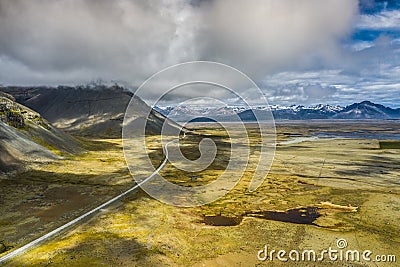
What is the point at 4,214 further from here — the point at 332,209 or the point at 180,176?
the point at 332,209

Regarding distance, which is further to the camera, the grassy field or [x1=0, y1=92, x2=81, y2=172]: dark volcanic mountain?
[x1=0, y1=92, x2=81, y2=172]: dark volcanic mountain

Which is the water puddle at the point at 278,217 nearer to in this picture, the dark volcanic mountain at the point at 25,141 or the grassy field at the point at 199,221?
the grassy field at the point at 199,221

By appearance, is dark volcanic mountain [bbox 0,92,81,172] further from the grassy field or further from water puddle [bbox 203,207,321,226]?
water puddle [bbox 203,207,321,226]

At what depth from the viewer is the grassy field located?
16562 mm

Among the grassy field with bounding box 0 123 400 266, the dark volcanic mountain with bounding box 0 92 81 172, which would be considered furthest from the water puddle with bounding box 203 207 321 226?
the dark volcanic mountain with bounding box 0 92 81 172

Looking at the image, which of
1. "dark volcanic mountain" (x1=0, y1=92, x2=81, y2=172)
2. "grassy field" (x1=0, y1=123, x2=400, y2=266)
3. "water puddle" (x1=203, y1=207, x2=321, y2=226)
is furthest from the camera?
"dark volcanic mountain" (x1=0, y1=92, x2=81, y2=172)

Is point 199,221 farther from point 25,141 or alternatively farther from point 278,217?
point 25,141

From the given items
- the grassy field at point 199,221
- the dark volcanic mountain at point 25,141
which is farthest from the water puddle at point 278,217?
the dark volcanic mountain at point 25,141

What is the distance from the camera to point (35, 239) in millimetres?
18109

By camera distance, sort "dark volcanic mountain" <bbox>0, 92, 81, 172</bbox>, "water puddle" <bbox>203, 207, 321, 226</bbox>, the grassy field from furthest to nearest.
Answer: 1. "dark volcanic mountain" <bbox>0, 92, 81, 172</bbox>
2. "water puddle" <bbox>203, 207, 321, 226</bbox>
3. the grassy field

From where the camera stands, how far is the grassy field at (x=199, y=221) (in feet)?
54.3

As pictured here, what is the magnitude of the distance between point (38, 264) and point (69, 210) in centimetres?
990

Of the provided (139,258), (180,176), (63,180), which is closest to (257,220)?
(139,258)

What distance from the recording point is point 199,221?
22.4m
